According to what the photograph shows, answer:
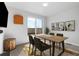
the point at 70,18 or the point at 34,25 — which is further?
the point at 34,25

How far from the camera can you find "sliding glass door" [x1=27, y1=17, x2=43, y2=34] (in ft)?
5.61

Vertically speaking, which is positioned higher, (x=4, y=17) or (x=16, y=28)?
(x=4, y=17)

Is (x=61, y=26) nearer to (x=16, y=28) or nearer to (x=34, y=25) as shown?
(x=34, y=25)

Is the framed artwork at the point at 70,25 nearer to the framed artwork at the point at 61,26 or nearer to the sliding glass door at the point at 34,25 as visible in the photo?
the framed artwork at the point at 61,26

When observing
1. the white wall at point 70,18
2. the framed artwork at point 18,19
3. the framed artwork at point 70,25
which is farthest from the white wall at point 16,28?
the framed artwork at point 70,25

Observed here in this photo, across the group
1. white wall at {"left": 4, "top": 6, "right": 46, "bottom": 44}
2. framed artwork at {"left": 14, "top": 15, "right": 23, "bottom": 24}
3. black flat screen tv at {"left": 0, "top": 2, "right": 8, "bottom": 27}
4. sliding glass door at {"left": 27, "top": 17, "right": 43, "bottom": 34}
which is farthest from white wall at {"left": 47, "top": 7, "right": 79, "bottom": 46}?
black flat screen tv at {"left": 0, "top": 2, "right": 8, "bottom": 27}

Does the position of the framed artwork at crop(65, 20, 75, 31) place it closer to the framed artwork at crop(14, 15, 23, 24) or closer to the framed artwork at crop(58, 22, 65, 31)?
the framed artwork at crop(58, 22, 65, 31)

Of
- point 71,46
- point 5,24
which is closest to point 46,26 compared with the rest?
point 71,46

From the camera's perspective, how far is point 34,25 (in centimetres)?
172

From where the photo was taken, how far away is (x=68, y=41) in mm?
1756

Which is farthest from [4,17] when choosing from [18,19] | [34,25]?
[34,25]

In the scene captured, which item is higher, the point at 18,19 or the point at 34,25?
the point at 18,19

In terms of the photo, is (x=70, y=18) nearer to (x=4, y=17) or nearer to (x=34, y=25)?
(x=34, y=25)

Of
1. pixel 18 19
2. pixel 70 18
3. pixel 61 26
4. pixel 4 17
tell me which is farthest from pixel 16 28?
pixel 70 18
